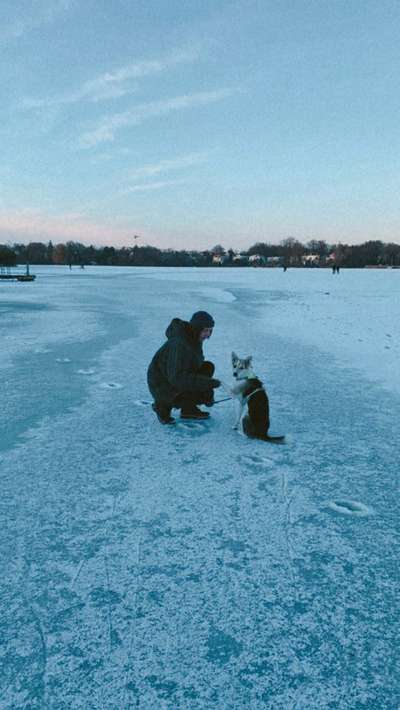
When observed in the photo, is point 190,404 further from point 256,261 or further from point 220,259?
point 256,261

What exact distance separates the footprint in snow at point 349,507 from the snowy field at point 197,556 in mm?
14

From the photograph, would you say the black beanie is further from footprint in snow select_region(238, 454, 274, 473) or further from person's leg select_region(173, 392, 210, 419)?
footprint in snow select_region(238, 454, 274, 473)

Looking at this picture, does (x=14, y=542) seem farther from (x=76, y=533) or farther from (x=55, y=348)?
(x=55, y=348)

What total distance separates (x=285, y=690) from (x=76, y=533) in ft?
4.83

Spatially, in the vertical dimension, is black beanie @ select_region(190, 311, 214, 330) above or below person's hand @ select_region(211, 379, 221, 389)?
above

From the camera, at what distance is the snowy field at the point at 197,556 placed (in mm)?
1766

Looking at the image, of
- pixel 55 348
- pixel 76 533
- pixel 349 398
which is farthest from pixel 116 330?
pixel 76 533

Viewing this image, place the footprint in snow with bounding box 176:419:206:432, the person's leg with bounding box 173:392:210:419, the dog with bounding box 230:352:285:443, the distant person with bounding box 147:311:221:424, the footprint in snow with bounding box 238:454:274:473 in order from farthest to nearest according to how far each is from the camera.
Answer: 1. the person's leg with bounding box 173:392:210:419
2. the footprint in snow with bounding box 176:419:206:432
3. the distant person with bounding box 147:311:221:424
4. the dog with bounding box 230:352:285:443
5. the footprint in snow with bounding box 238:454:274:473

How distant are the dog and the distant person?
0.23 metres

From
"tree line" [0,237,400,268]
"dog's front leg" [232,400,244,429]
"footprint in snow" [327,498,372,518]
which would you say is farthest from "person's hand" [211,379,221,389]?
Result: "tree line" [0,237,400,268]

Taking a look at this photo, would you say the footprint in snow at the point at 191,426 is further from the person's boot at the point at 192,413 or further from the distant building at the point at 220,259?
the distant building at the point at 220,259

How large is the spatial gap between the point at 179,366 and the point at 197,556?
2.21 meters

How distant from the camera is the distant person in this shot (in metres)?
4.50

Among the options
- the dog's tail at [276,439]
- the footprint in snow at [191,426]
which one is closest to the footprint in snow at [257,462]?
the dog's tail at [276,439]
